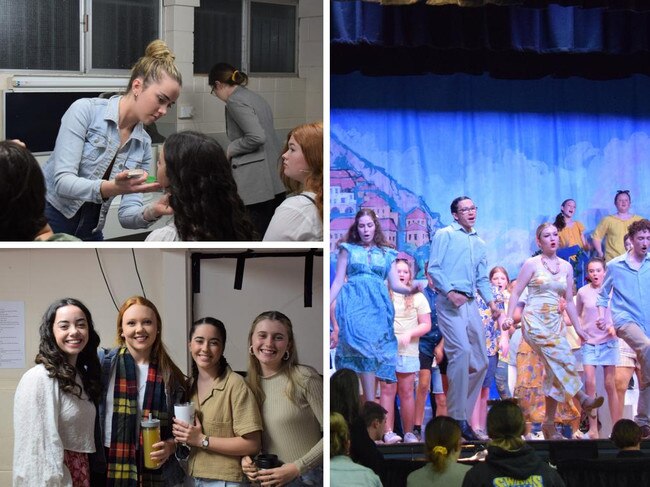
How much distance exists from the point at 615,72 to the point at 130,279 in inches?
101

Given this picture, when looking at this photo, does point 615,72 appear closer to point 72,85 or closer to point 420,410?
point 420,410

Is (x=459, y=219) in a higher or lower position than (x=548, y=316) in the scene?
higher

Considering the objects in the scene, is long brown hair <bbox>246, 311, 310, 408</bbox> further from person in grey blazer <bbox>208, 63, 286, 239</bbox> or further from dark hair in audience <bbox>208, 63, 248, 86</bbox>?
dark hair in audience <bbox>208, 63, 248, 86</bbox>

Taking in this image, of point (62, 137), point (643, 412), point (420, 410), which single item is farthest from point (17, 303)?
point (643, 412)

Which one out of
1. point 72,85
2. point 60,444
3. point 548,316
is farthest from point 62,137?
point 548,316

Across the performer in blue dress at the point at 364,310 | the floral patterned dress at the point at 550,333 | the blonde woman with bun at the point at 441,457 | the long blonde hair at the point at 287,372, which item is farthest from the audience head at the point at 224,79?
the floral patterned dress at the point at 550,333

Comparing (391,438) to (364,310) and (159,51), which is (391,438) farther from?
(159,51)

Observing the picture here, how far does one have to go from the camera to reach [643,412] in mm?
4125

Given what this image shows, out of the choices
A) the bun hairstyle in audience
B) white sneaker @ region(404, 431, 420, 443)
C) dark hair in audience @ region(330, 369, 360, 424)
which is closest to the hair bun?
the bun hairstyle in audience

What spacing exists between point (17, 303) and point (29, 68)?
1.79 feet

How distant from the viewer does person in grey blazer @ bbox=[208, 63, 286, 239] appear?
2373 mm

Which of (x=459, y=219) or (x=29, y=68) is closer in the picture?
(x=29, y=68)

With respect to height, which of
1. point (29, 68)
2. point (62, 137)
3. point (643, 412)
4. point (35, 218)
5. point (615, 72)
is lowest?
point (643, 412)

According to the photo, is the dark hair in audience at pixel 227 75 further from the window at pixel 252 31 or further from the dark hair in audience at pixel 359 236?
the dark hair in audience at pixel 359 236
